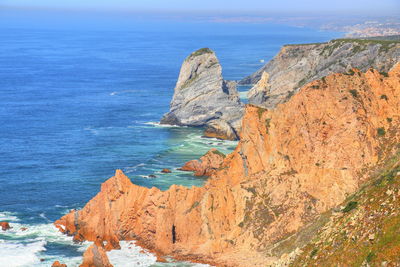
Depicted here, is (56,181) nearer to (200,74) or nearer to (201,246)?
(201,246)

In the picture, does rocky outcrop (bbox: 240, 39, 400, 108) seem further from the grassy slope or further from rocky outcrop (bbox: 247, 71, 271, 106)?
the grassy slope

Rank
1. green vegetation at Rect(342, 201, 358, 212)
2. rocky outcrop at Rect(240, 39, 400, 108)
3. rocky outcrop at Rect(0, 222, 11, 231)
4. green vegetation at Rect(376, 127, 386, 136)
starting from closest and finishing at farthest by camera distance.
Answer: green vegetation at Rect(342, 201, 358, 212) < green vegetation at Rect(376, 127, 386, 136) < rocky outcrop at Rect(0, 222, 11, 231) < rocky outcrop at Rect(240, 39, 400, 108)

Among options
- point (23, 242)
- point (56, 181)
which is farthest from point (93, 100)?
point (23, 242)

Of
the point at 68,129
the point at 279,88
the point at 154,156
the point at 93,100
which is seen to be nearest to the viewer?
the point at 154,156

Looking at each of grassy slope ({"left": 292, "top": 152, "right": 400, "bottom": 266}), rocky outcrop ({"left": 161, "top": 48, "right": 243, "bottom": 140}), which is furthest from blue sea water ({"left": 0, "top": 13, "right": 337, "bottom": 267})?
grassy slope ({"left": 292, "top": 152, "right": 400, "bottom": 266})

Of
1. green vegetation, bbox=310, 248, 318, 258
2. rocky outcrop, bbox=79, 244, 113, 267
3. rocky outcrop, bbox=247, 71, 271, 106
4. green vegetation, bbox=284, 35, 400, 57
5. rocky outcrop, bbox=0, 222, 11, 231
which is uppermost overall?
green vegetation, bbox=284, 35, 400, 57
